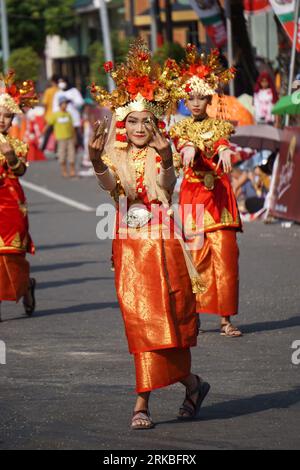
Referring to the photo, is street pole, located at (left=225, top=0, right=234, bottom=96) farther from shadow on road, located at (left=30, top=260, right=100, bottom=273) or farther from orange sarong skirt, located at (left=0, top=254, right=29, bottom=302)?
orange sarong skirt, located at (left=0, top=254, right=29, bottom=302)

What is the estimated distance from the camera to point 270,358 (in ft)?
33.9

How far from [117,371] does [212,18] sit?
57.8 feet

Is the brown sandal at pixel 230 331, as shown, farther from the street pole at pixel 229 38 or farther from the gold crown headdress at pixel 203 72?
the street pole at pixel 229 38

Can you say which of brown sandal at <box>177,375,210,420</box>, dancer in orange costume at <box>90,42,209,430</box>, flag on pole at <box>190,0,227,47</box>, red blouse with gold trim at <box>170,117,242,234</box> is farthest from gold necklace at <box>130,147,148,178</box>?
flag on pole at <box>190,0,227,47</box>

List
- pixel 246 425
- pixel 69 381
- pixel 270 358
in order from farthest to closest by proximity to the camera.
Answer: pixel 270 358 < pixel 69 381 < pixel 246 425

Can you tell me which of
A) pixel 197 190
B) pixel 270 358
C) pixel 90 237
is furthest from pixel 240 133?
pixel 270 358

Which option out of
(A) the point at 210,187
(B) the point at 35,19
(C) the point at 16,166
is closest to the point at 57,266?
(C) the point at 16,166

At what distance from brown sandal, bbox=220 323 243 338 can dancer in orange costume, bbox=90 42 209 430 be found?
3071 mm

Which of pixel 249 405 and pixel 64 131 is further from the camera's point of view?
pixel 64 131

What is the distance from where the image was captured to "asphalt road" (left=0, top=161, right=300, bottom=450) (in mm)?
7859

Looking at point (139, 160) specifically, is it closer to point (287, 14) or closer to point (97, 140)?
point (97, 140)

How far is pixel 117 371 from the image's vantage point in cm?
995

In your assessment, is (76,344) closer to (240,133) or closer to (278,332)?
(278,332)

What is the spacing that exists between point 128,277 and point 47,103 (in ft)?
94.5
